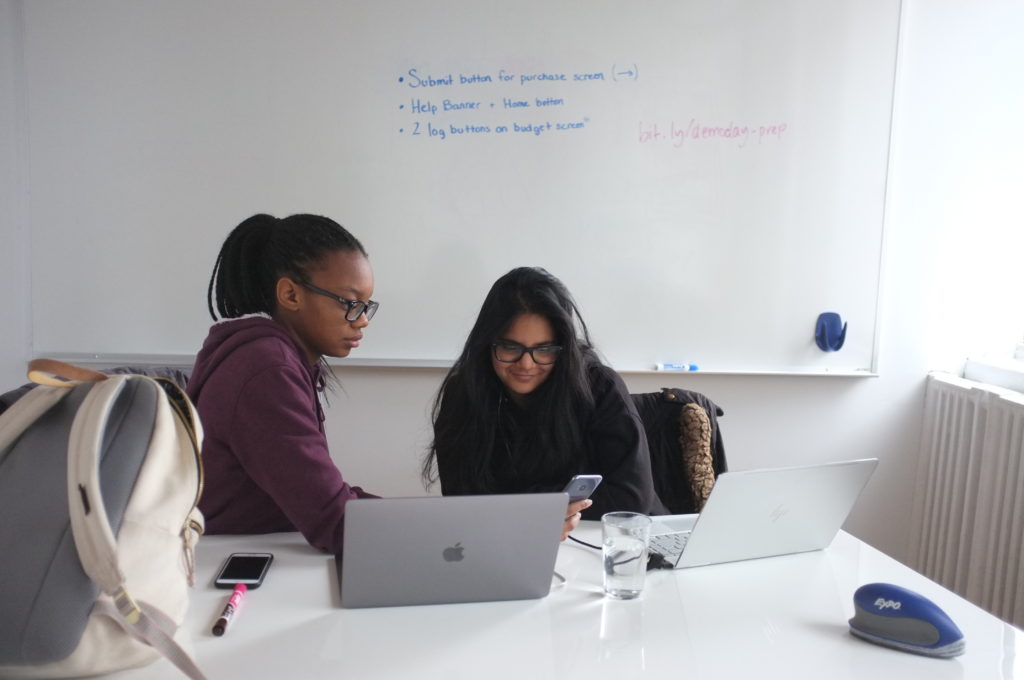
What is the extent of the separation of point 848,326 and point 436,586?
6.37ft

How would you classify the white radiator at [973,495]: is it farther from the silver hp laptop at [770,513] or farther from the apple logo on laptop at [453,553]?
the apple logo on laptop at [453,553]

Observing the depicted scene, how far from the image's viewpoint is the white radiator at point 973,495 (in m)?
2.10

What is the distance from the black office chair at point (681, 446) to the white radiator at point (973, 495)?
0.81 meters

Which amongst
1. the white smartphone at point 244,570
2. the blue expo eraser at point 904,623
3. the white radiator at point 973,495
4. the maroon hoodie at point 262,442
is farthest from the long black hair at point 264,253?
the white radiator at point 973,495

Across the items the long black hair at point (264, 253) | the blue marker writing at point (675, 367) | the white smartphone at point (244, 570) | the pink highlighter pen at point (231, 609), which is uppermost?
the long black hair at point (264, 253)

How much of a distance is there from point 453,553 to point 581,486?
39 cm

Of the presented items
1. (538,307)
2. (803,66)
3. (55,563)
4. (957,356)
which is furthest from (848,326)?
(55,563)

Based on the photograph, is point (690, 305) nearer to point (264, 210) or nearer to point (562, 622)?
point (264, 210)

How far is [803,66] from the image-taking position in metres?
2.49

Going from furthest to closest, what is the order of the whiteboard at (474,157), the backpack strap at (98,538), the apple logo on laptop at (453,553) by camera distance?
1. the whiteboard at (474,157)
2. the apple logo on laptop at (453,553)
3. the backpack strap at (98,538)

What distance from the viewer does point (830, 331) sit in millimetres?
2562

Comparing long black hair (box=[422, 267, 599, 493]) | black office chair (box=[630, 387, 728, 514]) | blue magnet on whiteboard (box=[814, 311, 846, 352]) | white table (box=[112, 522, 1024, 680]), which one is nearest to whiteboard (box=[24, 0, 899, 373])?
blue magnet on whiteboard (box=[814, 311, 846, 352])

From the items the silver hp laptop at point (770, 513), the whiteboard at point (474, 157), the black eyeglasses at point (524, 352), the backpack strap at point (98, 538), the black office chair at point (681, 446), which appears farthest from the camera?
the whiteboard at point (474, 157)

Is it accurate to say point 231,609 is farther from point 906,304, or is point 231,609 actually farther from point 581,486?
point 906,304
